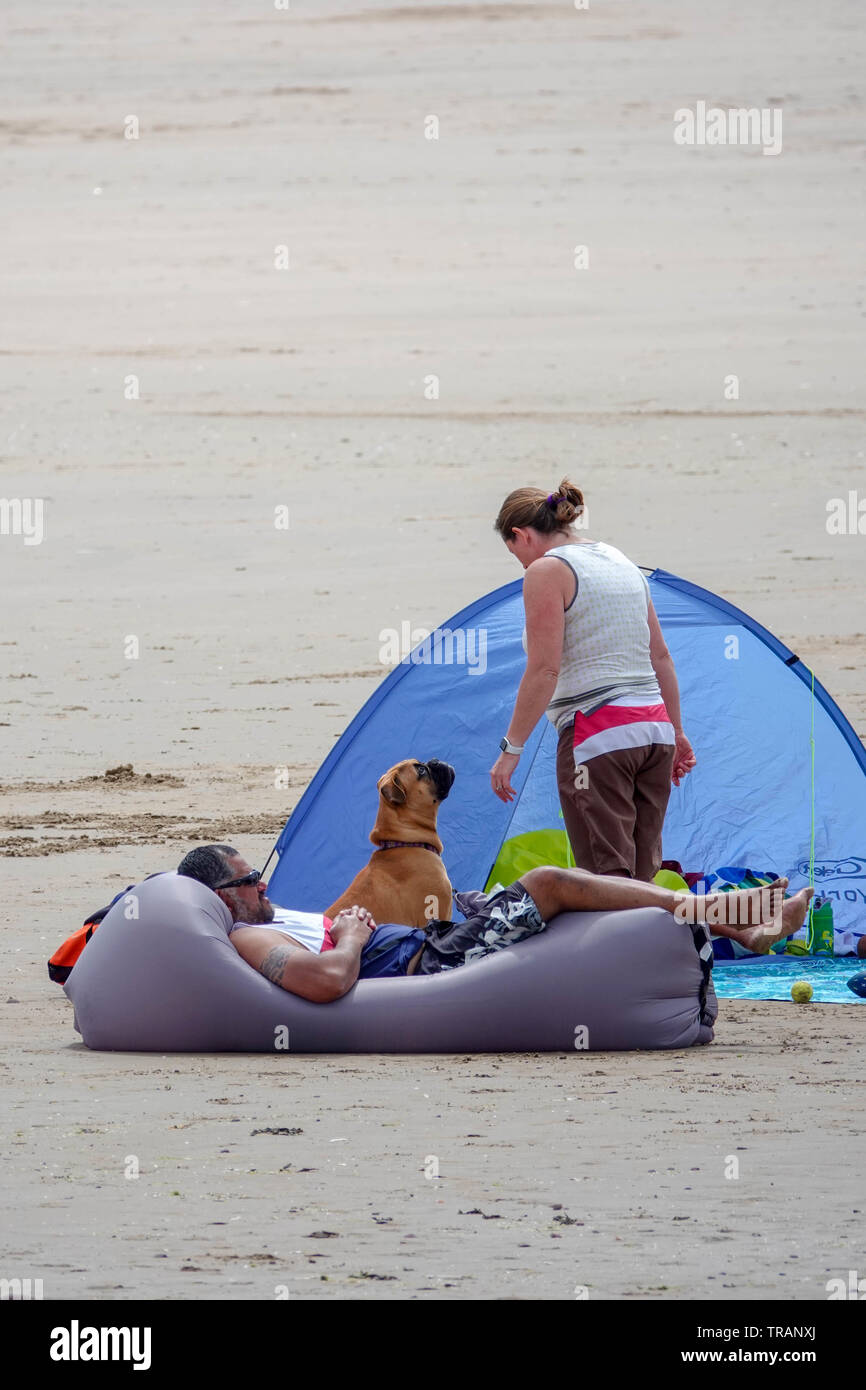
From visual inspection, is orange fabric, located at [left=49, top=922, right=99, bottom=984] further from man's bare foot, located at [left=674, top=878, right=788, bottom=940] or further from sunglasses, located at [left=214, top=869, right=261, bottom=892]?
man's bare foot, located at [left=674, top=878, right=788, bottom=940]

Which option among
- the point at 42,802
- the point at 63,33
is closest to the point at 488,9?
the point at 63,33

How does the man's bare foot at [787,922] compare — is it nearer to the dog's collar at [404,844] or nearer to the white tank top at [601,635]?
the white tank top at [601,635]

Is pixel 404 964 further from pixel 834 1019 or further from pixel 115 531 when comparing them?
pixel 115 531

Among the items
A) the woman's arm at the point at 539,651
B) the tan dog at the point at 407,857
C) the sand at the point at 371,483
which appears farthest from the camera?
the tan dog at the point at 407,857

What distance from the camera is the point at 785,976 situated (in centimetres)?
801

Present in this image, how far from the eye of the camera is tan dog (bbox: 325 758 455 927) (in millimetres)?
7234

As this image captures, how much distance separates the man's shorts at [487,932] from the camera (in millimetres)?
6613

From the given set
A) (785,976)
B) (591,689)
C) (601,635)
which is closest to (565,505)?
(601,635)

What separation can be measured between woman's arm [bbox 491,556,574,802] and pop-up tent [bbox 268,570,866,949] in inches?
64.3

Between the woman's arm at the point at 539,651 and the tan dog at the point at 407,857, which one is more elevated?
the woman's arm at the point at 539,651

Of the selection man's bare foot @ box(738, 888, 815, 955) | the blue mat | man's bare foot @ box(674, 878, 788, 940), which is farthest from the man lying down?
the blue mat

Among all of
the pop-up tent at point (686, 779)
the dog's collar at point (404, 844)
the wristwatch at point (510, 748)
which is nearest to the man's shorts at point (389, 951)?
the dog's collar at point (404, 844)

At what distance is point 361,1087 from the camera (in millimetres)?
6184

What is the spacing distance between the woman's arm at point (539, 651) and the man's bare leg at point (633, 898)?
31 centimetres
